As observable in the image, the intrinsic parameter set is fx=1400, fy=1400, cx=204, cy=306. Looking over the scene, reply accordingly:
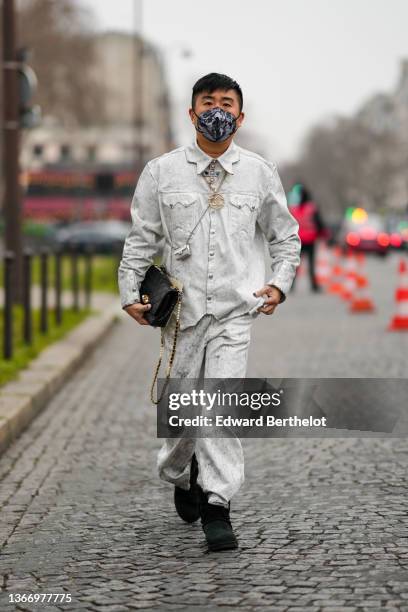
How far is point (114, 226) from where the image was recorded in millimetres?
54625

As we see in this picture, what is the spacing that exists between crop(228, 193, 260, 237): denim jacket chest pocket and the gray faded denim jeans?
35 centimetres

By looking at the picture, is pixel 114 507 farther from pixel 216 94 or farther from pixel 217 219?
pixel 216 94

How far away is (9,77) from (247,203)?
12.1 m

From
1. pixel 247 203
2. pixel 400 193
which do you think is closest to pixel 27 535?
pixel 247 203

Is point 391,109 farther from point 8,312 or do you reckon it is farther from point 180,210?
point 180,210

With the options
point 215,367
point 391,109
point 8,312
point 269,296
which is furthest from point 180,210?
point 391,109

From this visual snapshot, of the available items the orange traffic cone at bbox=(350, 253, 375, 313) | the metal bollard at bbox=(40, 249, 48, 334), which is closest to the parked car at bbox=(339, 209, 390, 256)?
the orange traffic cone at bbox=(350, 253, 375, 313)

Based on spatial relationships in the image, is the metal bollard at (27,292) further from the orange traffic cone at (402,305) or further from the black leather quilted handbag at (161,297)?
the black leather quilted handbag at (161,297)

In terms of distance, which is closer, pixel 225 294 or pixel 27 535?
pixel 225 294

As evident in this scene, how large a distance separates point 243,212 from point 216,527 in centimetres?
123

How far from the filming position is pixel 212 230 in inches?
214

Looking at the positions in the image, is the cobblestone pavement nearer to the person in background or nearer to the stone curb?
the stone curb

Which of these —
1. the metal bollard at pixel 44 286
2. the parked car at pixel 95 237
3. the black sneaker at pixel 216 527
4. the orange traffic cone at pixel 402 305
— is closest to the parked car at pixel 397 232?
the parked car at pixel 95 237

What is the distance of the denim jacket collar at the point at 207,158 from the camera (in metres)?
5.46
